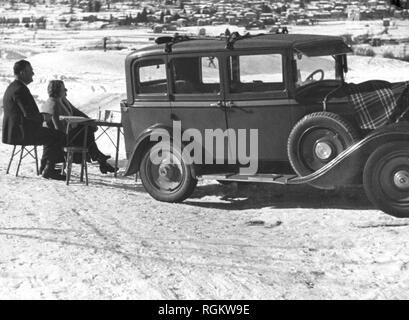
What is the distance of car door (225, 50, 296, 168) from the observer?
7859 millimetres

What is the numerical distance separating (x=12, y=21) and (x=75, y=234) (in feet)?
192

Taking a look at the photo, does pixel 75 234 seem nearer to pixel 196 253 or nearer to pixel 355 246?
pixel 196 253

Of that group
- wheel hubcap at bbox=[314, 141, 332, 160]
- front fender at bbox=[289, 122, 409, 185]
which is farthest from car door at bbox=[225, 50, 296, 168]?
front fender at bbox=[289, 122, 409, 185]

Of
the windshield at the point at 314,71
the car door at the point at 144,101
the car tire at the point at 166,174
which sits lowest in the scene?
the car tire at the point at 166,174

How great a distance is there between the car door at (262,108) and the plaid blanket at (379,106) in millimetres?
691

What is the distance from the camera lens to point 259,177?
7.92m

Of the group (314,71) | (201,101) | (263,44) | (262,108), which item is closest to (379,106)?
(314,71)

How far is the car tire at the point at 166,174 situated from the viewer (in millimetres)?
8305

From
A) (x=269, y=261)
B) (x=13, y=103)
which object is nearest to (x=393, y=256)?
(x=269, y=261)

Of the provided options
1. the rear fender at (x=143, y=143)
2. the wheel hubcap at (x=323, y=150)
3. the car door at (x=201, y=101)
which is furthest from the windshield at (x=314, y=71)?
the rear fender at (x=143, y=143)

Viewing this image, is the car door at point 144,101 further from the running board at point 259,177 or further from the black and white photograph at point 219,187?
the running board at point 259,177

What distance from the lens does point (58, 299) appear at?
5117 millimetres
